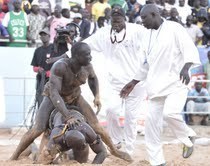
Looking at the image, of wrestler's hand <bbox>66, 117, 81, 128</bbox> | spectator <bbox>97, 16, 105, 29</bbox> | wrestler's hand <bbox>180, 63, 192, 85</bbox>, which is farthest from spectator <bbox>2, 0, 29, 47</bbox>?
wrestler's hand <bbox>180, 63, 192, 85</bbox>

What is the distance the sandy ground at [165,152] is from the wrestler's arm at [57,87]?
0.72m

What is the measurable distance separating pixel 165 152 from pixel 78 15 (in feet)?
19.1

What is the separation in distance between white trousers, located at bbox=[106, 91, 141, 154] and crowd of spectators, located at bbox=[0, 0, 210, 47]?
4.78 metres

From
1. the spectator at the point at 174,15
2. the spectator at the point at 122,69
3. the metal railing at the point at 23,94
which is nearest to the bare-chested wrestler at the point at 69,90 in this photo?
the spectator at the point at 122,69

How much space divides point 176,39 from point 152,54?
36cm

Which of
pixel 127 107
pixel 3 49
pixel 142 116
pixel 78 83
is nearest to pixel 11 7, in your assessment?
pixel 3 49

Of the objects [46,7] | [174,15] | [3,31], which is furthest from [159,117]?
[174,15]

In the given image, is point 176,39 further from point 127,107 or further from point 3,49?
point 3,49

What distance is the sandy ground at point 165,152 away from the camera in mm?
9234

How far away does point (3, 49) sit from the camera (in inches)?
575

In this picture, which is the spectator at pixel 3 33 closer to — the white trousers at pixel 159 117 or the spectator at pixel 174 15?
the spectator at pixel 174 15

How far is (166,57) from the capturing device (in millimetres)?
8430

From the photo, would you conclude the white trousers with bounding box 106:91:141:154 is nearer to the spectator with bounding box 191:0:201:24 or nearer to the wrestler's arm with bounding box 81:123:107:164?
the wrestler's arm with bounding box 81:123:107:164

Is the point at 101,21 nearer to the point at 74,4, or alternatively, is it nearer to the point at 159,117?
the point at 74,4
